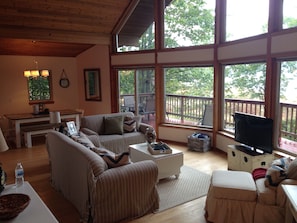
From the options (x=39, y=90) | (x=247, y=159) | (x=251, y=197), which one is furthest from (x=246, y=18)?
(x=39, y=90)

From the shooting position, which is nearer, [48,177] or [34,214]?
[34,214]

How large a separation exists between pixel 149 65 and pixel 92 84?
2.37m

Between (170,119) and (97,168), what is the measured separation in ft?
13.2

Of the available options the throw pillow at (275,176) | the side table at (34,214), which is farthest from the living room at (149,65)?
the side table at (34,214)

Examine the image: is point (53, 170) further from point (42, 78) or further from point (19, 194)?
point (42, 78)

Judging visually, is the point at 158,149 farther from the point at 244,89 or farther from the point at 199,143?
the point at 244,89

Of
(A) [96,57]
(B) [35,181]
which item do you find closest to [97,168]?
(B) [35,181]

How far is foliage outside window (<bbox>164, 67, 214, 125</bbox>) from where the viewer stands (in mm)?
5699

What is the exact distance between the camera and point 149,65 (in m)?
6.40

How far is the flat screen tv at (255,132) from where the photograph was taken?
3746 millimetres

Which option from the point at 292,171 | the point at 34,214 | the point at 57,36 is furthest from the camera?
the point at 57,36

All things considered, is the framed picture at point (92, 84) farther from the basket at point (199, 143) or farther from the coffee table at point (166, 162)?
the coffee table at point (166, 162)

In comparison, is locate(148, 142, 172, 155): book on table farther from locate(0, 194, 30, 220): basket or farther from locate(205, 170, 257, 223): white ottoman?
locate(0, 194, 30, 220): basket

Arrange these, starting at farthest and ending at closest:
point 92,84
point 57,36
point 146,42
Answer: point 92,84 → point 146,42 → point 57,36
